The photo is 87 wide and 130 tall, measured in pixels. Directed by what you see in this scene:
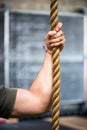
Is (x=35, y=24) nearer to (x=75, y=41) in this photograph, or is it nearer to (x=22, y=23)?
(x=22, y=23)

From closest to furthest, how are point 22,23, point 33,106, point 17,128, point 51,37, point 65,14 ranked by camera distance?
point 51,37, point 33,106, point 17,128, point 22,23, point 65,14

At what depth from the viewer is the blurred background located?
4.26 m

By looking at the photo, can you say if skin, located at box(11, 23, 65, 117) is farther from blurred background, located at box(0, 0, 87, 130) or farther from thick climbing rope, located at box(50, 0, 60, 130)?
blurred background, located at box(0, 0, 87, 130)

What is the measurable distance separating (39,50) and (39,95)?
133 inches

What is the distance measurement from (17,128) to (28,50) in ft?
3.34

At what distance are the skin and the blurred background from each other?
2.72 m

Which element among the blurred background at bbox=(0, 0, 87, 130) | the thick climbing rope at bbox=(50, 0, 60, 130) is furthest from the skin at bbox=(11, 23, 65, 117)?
the blurred background at bbox=(0, 0, 87, 130)

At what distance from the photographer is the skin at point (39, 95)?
1121mm

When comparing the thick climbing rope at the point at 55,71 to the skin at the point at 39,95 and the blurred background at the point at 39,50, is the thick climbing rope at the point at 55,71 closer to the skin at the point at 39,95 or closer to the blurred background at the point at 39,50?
the skin at the point at 39,95

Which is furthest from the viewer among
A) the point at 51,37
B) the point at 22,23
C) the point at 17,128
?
the point at 22,23

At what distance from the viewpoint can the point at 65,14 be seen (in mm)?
4652

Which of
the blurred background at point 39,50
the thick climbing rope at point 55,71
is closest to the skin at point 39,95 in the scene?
the thick climbing rope at point 55,71

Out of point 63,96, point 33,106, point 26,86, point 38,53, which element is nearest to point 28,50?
point 38,53

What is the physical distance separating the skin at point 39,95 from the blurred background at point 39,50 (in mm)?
2718
